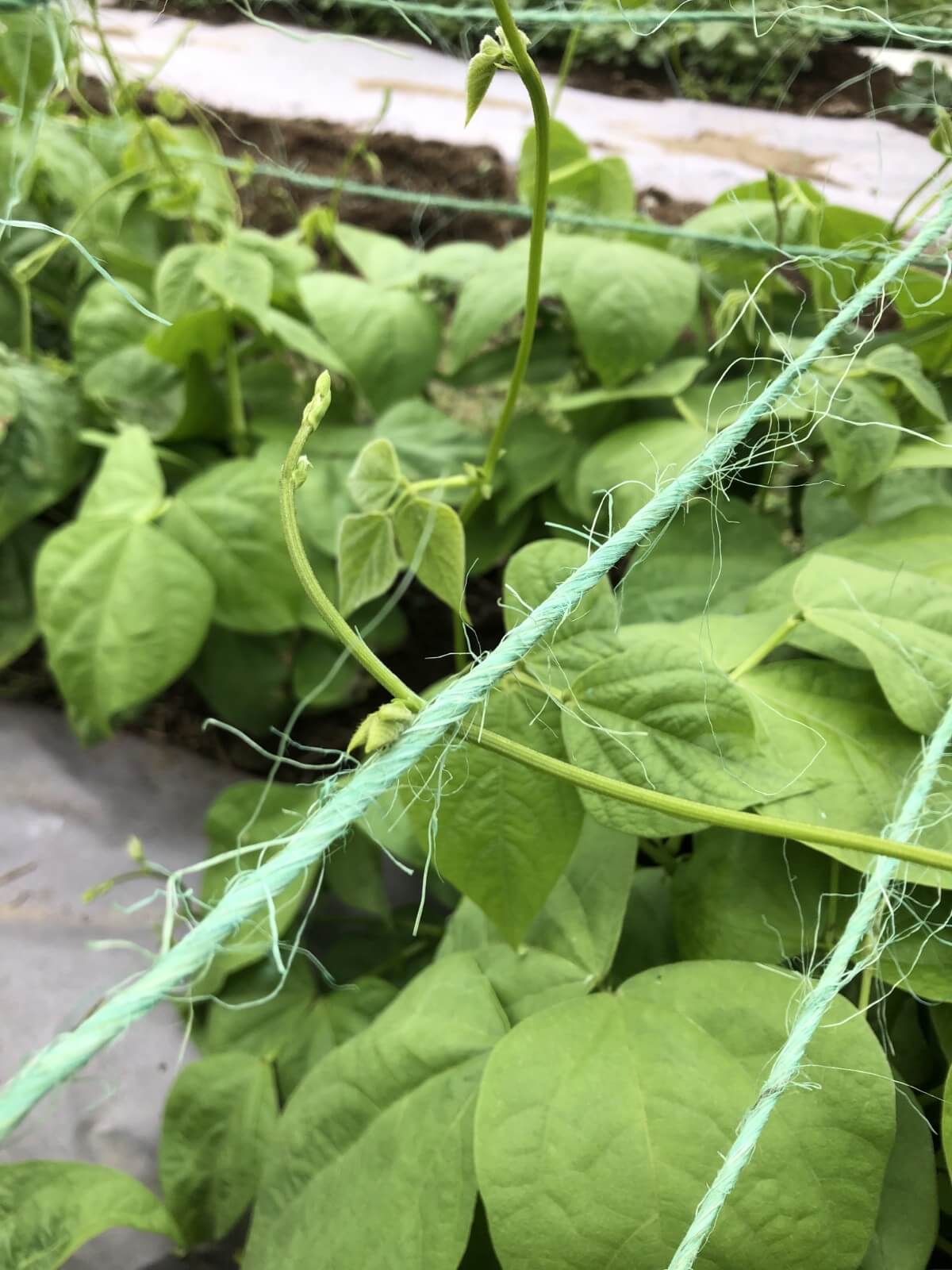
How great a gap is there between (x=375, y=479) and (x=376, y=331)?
382 mm

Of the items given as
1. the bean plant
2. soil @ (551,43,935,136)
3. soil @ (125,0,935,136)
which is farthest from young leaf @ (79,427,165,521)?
soil @ (551,43,935,136)

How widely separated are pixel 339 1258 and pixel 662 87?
1354mm

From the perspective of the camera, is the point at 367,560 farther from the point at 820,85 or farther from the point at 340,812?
the point at 820,85

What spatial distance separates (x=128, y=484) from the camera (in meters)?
0.75

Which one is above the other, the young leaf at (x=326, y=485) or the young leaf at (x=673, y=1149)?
the young leaf at (x=326, y=485)

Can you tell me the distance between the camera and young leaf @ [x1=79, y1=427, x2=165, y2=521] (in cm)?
73

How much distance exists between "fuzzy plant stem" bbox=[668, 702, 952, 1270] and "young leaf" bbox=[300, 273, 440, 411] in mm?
579

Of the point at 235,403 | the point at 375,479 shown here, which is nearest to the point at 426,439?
the point at 235,403

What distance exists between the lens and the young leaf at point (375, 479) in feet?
1.45

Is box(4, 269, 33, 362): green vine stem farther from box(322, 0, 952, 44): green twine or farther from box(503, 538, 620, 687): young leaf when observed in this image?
box(503, 538, 620, 687): young leaf

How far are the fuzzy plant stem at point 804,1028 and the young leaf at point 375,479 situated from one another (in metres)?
0.29

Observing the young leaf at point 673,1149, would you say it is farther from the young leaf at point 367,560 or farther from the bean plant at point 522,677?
the young leaf at point 367,560

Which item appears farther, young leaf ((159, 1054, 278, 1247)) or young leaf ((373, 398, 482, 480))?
young leaf ((373, 398, 482, 480))

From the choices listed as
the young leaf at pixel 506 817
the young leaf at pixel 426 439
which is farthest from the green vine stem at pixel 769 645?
the young leaf at pixel 426 439
